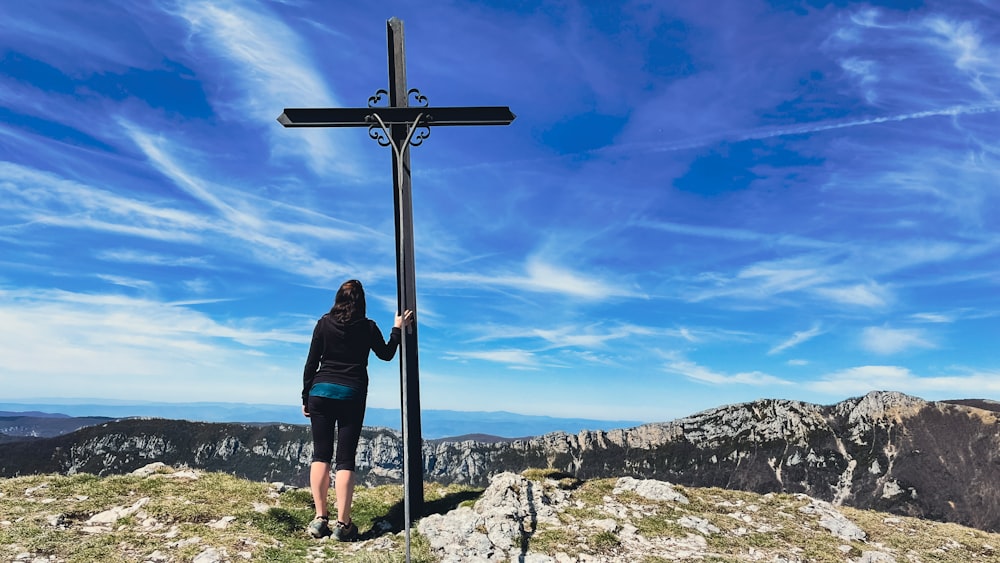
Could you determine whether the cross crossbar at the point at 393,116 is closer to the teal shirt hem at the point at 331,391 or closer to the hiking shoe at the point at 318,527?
the teal shirt hem at the point at 331,391

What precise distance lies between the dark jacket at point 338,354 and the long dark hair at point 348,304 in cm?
9

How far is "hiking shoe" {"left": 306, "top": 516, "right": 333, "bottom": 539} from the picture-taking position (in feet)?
32.1

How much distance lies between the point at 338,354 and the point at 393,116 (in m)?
5.00

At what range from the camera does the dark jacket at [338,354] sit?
9646 mm

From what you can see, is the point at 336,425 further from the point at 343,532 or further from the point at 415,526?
the point at 415,526

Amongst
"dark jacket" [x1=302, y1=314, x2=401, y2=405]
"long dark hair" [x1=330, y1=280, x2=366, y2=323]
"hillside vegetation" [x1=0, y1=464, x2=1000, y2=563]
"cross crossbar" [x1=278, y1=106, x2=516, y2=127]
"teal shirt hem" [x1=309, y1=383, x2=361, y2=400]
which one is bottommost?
"hillside vegetation" [x1=0, y1=464, x2=1000, y2=563]

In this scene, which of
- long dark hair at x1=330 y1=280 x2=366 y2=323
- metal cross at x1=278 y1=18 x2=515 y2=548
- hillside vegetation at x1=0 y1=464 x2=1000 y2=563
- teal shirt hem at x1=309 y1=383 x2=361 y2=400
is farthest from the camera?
metal cross at x1=278 y1=18 x2=515 y2=548

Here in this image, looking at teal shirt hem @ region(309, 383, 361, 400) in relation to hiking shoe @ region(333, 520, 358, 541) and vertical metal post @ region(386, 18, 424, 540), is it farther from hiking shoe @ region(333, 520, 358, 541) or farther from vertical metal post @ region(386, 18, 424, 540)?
hiking shoe @ region(333, 520, 358, 541)

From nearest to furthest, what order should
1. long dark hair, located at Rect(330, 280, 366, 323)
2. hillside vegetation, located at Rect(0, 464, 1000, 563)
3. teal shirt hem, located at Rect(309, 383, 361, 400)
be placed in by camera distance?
hillside vegetation, located at Rect(0, 464, 1000, 563)
teal shirt hem, located at Rect(309, 383, 361, 400)
long dark hair, located at Rect(330, 280, 366, 323)

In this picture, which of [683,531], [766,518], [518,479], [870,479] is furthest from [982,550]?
[870,479]

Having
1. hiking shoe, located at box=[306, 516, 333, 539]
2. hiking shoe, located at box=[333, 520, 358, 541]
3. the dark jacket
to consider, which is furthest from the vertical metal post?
hiking shoe, located at box=[306, 516, 333, 539]

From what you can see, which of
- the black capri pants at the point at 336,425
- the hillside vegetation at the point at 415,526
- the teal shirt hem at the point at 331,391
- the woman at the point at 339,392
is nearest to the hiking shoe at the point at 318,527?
the woman at the point at 339,392

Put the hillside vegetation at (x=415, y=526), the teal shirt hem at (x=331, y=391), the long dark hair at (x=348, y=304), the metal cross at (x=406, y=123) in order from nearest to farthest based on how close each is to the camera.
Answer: the hillside vegetation at (x=415, y=526), the teal shirt hem at (x=331, y=391), the long dark hair at (x=348, y=304), the metal cross at (x=406, y=123)

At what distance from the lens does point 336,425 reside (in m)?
9.84
